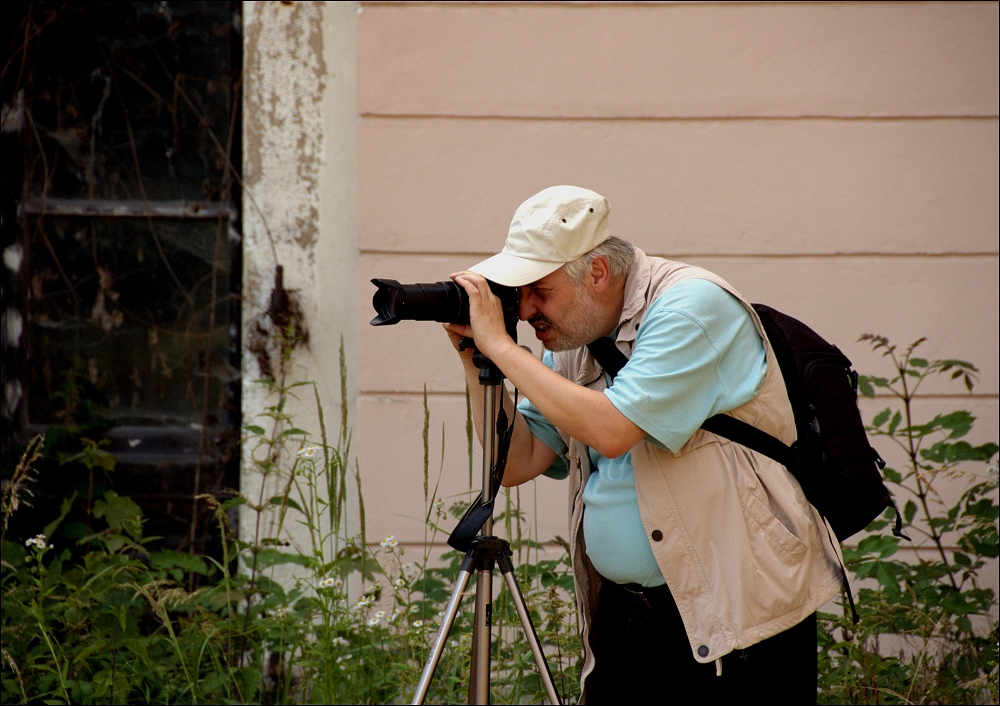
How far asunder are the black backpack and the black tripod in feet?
1.33

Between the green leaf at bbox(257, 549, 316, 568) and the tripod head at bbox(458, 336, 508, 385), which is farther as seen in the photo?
the green leaf at bbox(257, 549, 316, 568)

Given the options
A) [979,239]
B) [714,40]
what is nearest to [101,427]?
[714,40]

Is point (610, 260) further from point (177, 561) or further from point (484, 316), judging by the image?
point (177, 561)

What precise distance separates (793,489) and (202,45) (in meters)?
2.45

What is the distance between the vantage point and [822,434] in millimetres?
1682

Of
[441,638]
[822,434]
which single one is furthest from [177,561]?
[822,434]

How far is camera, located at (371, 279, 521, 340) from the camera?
5.46ft

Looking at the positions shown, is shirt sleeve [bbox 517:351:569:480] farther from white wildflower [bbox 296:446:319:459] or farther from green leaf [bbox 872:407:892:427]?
green leaf [bbox 872:407:892:427]

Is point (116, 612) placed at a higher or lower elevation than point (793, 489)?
lower

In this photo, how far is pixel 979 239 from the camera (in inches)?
115

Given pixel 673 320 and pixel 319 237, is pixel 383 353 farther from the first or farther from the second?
pixel 673 320

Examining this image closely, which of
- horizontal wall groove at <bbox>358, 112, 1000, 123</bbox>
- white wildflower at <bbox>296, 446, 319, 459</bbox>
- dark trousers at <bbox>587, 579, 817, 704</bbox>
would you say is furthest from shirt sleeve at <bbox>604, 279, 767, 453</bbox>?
horizontal wall groove at <bbox>358, 112, 1000, 123</bbox>

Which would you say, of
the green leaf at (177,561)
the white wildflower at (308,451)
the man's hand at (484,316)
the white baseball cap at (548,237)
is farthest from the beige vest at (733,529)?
the green leaf at (177,561)

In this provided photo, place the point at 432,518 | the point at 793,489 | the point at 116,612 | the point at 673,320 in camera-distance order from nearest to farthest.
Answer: the point at 673,320
the point at 793,489
the point at 116,612
the point at 432,518
